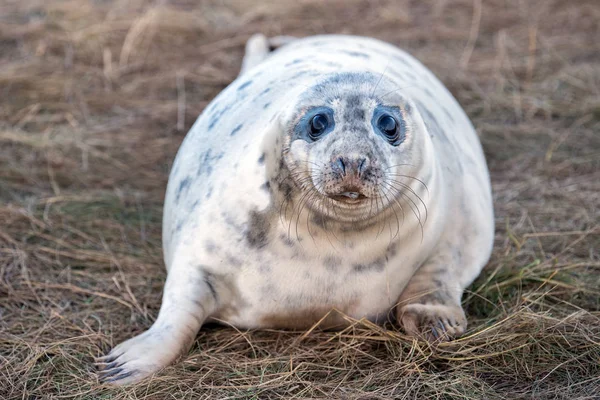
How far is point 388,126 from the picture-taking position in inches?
115

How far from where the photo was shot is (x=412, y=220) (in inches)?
123

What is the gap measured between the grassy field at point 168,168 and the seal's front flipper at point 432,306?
0.19 ft

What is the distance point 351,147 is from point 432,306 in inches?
28.4

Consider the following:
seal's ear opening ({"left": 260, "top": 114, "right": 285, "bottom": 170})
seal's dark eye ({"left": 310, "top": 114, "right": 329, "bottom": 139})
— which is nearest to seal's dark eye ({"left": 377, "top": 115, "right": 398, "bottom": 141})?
seal's dark eye ({"left": 310, "top": 114, "right": 329, "bottom": 139})

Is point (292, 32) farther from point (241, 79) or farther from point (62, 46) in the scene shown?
point (241, 79)

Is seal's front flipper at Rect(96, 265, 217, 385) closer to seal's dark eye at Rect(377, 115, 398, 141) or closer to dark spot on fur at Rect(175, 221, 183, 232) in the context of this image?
dark spot on fur at Rect(175, 221, 183, 232)

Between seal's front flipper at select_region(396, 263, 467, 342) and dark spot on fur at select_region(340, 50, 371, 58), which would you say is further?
dark spot on fur at select_region(340, 50, 371, 58)

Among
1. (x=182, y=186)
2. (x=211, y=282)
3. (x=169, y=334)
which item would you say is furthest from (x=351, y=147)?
(x=182, y=186)

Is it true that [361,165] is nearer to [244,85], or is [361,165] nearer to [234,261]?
[234,261]

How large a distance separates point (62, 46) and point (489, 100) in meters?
2.83

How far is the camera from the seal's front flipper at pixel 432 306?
3.10m

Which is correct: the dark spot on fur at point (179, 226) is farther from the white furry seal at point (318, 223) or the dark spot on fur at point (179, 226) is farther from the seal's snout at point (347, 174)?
the seal's snout at point (347, 174)

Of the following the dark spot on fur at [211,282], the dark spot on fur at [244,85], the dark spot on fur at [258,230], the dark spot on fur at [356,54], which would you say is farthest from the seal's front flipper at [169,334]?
the dark spot on fur at [356,54]

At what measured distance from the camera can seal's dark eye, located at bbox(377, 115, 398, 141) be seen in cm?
292
